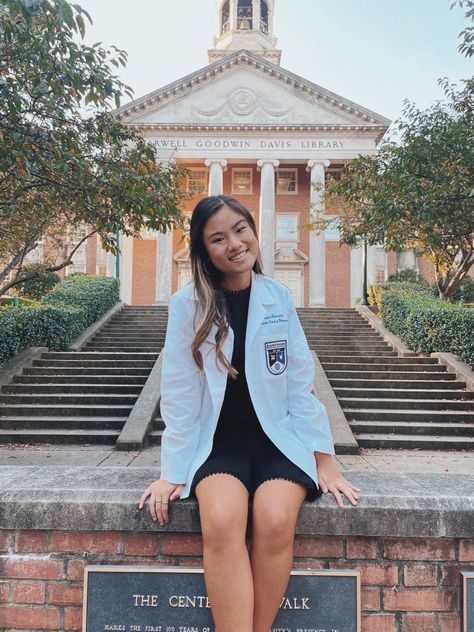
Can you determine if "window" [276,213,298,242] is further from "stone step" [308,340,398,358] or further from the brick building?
"stone step" [308,340,398,358]

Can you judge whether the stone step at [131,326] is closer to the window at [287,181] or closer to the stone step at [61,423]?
the stone step at [61,423]

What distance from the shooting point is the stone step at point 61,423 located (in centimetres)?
923

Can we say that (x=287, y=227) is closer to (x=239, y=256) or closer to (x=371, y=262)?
(x=371, y=262)

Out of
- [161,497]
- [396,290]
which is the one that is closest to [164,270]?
[396,290]

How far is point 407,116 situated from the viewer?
14250mm

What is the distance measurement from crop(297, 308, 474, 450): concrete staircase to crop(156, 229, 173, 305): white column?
14.4 m

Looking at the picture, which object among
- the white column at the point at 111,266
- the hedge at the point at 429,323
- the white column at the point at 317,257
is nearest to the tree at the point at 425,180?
the hedge at the point at 429,323

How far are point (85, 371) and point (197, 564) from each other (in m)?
10.5

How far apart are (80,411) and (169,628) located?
8144 millimetres

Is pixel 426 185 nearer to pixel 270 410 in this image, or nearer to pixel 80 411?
pixel 80 411

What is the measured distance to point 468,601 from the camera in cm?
217

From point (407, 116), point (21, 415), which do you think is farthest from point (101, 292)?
point (407, 116)

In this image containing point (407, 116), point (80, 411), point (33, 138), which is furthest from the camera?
point (407, 116)

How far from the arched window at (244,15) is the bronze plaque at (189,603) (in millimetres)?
47403
